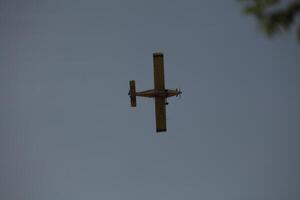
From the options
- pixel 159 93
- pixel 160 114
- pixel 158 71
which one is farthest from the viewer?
pixel 160 114

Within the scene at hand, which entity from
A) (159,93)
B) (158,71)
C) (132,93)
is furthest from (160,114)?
(158,71)

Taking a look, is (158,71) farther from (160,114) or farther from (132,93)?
(160,114)

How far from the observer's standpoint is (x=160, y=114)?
122ft

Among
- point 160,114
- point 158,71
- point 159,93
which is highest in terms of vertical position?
point 158,71

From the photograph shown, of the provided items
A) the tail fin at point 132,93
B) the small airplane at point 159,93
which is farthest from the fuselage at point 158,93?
the tail fin at point 132,93

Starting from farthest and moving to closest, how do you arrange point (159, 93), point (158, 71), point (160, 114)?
1. point (160, 114)
2. point (159, 93)
3. point (158, 71)

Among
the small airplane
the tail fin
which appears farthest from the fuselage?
the tail fin

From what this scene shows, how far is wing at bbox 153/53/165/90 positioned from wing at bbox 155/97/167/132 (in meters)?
1.26

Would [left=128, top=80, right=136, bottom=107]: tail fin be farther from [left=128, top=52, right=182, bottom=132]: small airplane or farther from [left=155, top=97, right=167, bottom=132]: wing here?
[left=155, top=97, right=167, bottom=132]: wing

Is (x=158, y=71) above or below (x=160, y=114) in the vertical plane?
above

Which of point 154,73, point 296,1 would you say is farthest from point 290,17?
point 154,73

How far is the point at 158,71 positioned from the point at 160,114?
397cm

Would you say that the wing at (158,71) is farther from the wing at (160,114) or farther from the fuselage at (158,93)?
the wing at (160,114)

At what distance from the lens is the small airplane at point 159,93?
3575 centimetres
